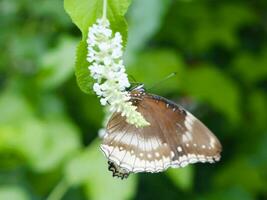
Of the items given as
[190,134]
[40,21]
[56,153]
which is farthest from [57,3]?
[190,134]

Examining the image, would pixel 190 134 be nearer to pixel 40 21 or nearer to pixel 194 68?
pixel 194 68

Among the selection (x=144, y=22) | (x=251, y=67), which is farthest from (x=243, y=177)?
(x=144, y=22)

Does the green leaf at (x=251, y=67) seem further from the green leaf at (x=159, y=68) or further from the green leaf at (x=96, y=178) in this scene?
the green leaf at (x=96, y=178)

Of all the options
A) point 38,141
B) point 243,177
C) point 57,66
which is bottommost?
point 243,177

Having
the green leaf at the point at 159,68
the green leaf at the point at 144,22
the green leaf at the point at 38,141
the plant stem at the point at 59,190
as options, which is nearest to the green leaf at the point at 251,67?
the green leaf at the point at 159,68

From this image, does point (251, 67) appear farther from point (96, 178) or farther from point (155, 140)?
point (155, 140)
